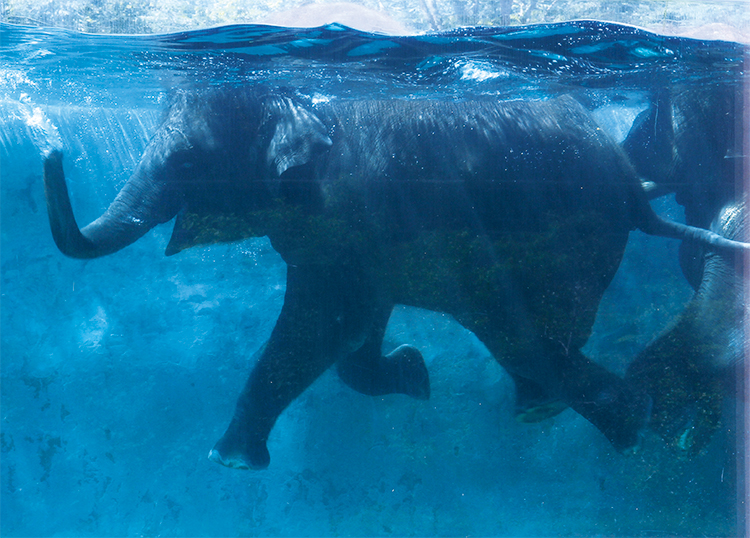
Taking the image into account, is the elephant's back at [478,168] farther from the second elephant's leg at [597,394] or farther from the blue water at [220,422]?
the second elephant's leg at [597,394]

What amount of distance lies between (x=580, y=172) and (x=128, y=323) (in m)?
4.44

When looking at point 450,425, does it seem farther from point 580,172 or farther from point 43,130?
point 43,130

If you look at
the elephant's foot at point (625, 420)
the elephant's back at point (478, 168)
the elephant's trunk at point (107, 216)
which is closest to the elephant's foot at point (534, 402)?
the elephant's foot at point (625, 420)

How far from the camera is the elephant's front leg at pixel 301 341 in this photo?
3.91 metres

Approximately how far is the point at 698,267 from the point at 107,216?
4769mm

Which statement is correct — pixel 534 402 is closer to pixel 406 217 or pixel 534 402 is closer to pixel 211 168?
pixel 406 217

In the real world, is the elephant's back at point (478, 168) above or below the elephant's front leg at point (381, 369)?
above

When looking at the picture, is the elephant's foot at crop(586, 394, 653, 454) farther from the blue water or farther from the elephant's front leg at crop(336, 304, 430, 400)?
the elephant's front leg at crop(336, 304, 430, 400)

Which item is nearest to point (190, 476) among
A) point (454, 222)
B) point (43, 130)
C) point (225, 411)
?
point (225, 411)

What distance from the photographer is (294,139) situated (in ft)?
12.6

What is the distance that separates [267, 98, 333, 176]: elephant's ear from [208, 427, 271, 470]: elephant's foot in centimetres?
216

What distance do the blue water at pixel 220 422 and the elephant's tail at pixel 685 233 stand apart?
1.83 ft

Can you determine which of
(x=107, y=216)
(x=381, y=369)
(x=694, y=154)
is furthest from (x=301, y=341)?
(x=694, y=154)

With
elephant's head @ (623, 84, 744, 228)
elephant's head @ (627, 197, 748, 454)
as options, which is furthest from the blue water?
elephant's head @ (623, 84, 744, 228)
